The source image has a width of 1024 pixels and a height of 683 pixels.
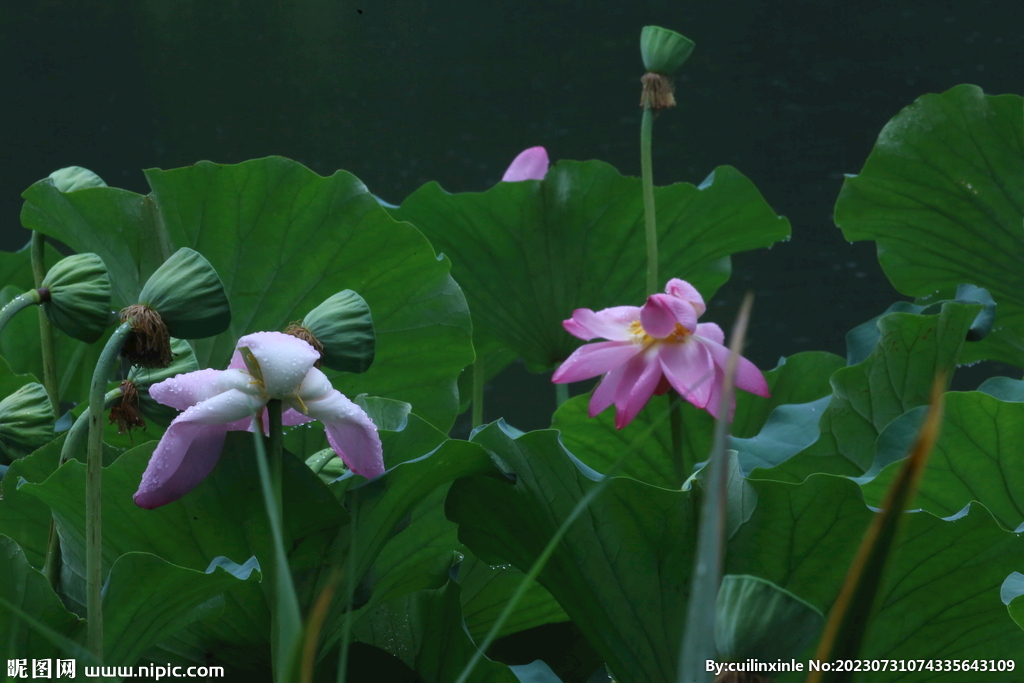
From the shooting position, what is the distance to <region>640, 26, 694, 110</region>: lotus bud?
0.46 metres

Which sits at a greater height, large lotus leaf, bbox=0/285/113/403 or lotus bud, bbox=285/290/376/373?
lotus bud, bbox=285/290/376/373

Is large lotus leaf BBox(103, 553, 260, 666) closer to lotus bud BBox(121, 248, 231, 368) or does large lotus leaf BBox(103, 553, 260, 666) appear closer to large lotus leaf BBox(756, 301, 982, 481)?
lotus bud BBox(121, 248, 231, 368)

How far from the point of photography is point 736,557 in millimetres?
266

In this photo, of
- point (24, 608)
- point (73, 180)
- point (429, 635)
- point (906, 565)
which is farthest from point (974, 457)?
point (73, 180)

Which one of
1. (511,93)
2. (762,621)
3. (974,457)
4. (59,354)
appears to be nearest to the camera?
(762,621)

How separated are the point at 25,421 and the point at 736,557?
230mm

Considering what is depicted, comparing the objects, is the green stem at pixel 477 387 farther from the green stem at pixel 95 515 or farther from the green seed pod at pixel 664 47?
the green stem at pixel 95 515

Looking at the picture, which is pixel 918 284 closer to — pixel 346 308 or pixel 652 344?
pixel 652 344

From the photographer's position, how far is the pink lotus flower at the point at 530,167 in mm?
561

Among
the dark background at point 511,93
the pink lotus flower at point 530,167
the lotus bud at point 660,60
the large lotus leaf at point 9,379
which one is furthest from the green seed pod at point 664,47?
the dark background at point 511,93

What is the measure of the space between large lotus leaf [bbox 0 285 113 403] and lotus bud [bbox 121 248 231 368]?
31 cm

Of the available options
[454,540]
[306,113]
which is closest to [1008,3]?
[306,113]

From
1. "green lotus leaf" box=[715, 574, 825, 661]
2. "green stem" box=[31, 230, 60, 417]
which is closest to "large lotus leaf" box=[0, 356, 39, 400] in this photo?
"green stem" box=[31, 230, 60, 417]

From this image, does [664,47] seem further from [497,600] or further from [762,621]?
[762,621]
